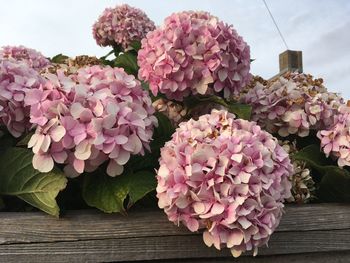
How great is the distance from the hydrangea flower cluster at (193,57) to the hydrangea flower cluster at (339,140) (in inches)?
9.4

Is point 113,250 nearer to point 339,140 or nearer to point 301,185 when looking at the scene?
point 301,185

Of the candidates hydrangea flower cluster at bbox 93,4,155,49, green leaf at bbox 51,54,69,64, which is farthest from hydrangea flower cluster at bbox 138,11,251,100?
hydrangea flower cluster at bbox 93,4,155,49

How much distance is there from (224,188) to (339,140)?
A: 1.54ft

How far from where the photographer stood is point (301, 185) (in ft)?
3.74

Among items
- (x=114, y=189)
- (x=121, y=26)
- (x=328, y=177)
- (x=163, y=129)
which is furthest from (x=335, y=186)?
(x=121, y=26)

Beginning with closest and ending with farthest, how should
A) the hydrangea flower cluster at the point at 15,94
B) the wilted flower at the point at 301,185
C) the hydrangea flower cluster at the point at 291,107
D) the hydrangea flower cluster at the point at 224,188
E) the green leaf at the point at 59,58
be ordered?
the hydrangea flower cluster at the point at 224,188 → the hydrangea flower cluster at the point at 15,94 → the wilted flower at the point at 301,185 → the hydrangea flower cluster at the point at 291,107 → the green leaf at the point at 59,58

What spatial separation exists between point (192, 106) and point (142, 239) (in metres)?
0.45

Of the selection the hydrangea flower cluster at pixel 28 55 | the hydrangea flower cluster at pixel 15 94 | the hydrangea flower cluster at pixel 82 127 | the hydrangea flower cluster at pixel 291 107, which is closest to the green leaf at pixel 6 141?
the hydrangea flower cluster at pixel 15 94

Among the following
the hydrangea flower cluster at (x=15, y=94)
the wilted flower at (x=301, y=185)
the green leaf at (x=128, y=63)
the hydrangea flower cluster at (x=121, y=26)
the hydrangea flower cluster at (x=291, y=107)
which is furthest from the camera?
the hydrangea flower cluster at (x=121, y=26)

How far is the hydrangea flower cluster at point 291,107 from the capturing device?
1348mm

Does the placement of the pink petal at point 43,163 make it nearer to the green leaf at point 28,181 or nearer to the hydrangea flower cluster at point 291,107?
the green leaf at point 28,181

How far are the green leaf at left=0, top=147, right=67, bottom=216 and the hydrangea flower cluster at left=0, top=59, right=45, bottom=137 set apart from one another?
59 mm

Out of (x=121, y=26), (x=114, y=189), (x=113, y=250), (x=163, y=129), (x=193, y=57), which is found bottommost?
(x=113, y=250)

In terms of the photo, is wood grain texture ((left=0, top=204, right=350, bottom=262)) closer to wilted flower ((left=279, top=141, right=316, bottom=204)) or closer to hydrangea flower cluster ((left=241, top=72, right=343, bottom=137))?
wilted flower ((left=279, top=141, right=316, bottom=204))
